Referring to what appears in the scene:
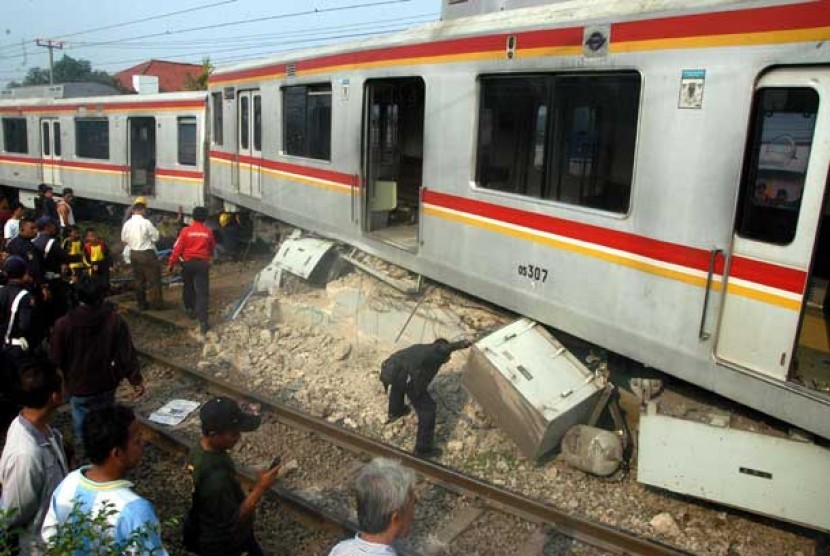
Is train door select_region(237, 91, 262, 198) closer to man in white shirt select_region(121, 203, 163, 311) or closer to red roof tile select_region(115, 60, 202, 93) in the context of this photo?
man in white shirt select_region(121, 203, 163, 311)

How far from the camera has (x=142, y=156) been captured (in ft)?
55.8

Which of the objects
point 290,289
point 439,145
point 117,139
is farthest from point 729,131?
point 117,139

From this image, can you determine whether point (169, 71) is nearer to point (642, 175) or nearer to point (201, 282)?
point (201, 282)

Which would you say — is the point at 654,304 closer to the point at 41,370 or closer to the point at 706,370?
the point at 706,370

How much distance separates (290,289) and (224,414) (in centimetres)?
692

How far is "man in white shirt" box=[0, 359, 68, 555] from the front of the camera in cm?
310

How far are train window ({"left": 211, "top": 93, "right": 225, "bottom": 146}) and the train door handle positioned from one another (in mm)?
10730

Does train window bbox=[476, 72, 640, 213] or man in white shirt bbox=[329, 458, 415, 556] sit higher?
train window bbox=[476, 72, 640, 213]

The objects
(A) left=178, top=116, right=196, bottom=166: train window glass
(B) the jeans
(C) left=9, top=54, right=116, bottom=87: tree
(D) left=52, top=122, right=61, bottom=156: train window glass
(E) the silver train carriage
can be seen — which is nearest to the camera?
(E) the silver train carriage

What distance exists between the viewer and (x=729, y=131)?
4.43 m

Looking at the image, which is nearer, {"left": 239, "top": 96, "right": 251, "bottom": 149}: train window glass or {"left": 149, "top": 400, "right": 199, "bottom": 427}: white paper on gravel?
{"left": 149, "top": 400, "right": 199, "bottom": 427}: white paper on gravel

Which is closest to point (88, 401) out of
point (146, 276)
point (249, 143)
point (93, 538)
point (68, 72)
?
point (93, 538)

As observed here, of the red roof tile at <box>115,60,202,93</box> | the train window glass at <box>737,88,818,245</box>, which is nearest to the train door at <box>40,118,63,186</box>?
the train window glass at <box>737,88,818,245</box>

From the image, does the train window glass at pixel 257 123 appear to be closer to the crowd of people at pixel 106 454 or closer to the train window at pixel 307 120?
the train window at pixel 307 120
